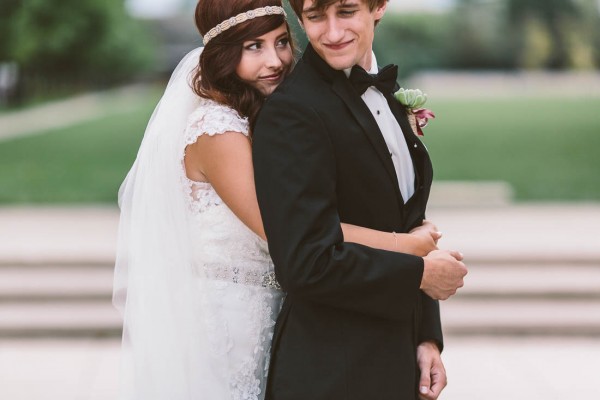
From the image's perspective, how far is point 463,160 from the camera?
1395 centimetres

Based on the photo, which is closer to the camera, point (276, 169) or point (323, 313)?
point (276, 169)

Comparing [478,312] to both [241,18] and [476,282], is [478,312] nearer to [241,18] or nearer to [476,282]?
[476,282]

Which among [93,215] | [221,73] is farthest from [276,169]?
[93,215]

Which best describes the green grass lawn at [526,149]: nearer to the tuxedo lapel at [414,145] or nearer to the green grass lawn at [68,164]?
the green grass lawn at [68,164]

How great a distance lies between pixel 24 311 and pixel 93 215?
247 centimetres

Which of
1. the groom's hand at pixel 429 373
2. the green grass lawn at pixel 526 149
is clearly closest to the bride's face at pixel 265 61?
the groom's hand at pixel 429 373

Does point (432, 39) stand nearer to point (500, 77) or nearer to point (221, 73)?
point (500, 77)

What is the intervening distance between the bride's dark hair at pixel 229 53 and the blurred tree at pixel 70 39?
30248mm

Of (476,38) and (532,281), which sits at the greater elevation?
(476,38)

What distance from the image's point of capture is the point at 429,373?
7.25 feet

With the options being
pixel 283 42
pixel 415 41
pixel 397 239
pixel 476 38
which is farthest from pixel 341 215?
pixel 415 41

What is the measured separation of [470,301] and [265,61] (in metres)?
4.06

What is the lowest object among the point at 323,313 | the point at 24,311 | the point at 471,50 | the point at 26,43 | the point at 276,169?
the point at 24,311

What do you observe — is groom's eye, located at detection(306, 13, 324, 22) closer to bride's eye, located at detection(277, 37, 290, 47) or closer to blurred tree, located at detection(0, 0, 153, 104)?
bride's eye, located at detection(277, 37, 290, 47)
